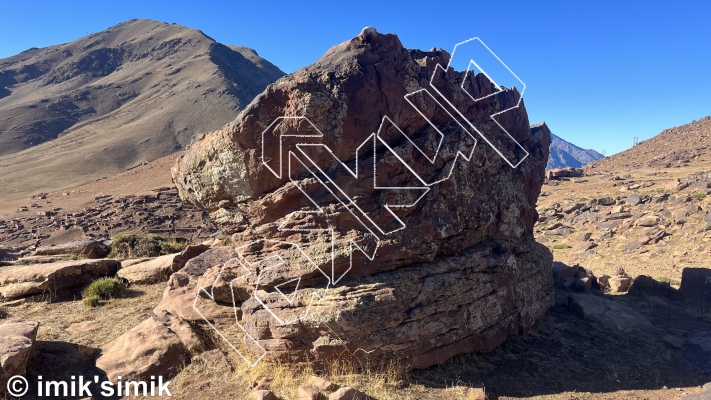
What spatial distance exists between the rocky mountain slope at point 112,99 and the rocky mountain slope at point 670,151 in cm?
5146

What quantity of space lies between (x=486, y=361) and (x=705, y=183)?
18584mm

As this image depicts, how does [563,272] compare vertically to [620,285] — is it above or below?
above

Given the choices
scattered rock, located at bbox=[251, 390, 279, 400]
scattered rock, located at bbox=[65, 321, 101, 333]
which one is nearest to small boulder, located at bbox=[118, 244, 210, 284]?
scattered rock, located at bbox=[65, 321, 101, 333]

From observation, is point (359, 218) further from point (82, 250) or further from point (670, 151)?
point (670, 151)

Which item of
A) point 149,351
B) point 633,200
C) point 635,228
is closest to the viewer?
point 149,351

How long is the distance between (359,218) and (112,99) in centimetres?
9446

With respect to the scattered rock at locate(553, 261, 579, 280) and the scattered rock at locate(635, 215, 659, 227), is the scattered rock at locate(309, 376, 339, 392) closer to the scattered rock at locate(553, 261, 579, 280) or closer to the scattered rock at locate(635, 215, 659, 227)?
the scattered rock at locate(553, 261, 579, 280)

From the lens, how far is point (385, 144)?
6.64 m

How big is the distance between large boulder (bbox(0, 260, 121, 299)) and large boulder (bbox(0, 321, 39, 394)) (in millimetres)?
3169

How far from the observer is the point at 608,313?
26.9 feet

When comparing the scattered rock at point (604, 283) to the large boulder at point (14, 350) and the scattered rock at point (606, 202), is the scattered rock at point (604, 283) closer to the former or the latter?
the large boulder at point (14, 350)

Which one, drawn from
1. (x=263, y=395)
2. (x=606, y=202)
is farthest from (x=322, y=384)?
(x=606, y=202)

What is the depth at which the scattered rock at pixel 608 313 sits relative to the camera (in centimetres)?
794

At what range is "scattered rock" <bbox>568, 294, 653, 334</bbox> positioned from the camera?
7.94 meters
